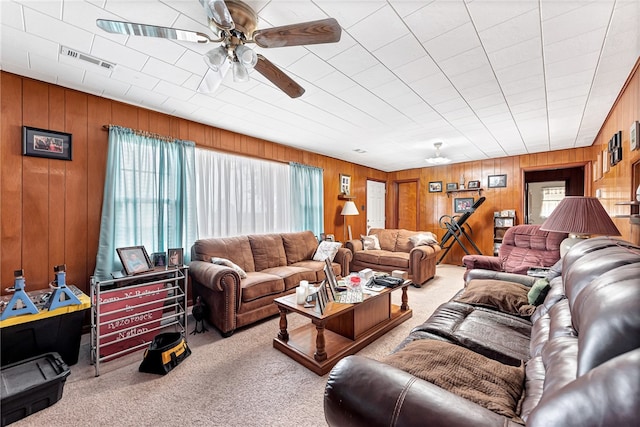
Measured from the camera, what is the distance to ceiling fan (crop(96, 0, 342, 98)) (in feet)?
4.47

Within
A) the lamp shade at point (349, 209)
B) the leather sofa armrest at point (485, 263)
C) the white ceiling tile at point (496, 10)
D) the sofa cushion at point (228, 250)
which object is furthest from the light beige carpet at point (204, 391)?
the lamp shade at point (349, 209)

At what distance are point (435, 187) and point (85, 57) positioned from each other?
6.50 meters

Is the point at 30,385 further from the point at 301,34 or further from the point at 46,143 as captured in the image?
the point at 301,34

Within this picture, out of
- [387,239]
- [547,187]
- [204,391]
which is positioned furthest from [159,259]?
[547,187]

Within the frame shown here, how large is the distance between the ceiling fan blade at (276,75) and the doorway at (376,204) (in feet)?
15.8

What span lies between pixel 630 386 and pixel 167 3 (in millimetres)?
2424

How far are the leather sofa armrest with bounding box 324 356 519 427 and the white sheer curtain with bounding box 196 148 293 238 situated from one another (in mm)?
3100

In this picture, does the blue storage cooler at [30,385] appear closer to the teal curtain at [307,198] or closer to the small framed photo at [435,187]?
the teal curtain at [307,198]

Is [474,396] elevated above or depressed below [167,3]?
below

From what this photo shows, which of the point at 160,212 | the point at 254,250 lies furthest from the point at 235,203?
the point at 160,212

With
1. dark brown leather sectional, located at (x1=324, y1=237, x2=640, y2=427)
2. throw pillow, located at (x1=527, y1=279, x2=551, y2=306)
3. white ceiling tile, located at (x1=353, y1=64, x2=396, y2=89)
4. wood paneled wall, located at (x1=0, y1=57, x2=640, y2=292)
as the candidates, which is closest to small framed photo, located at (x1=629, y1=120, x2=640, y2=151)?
wood paneled wall, located at (x1=0, y1=57, x2=640, y2=292)

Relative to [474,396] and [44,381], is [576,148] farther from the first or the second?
[44,381]

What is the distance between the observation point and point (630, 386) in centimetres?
50

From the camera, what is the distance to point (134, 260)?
2600 millimetres
